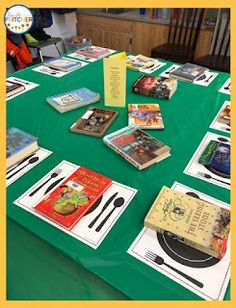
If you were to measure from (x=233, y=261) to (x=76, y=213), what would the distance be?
40 centimetres

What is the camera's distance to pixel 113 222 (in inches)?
25.8

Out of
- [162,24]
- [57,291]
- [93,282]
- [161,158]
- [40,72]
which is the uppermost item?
[162,24]

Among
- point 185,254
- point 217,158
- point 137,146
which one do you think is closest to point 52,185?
point 137,146

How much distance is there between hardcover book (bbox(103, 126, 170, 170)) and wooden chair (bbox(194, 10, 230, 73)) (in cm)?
152

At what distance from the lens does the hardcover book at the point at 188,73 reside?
4.65ft

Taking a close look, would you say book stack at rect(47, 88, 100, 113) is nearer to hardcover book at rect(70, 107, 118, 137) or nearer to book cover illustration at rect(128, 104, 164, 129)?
hardcover book at rect(70, 107, 118, 137)

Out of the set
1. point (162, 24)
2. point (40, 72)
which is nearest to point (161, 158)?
point (40, 72)

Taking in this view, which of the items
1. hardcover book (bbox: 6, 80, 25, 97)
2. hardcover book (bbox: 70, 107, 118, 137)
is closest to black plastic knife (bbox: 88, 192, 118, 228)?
hardcover book (bbox: 70, 107, 118, 137)

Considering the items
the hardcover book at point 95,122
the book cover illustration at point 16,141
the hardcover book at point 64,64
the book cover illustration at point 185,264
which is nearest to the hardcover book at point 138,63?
the hardcover book at point 64,64

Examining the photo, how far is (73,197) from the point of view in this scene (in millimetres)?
702

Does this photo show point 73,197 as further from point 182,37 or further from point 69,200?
point 182,37

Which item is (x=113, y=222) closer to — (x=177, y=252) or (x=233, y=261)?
(x=177, y=252)

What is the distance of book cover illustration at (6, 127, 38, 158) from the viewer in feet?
2.73

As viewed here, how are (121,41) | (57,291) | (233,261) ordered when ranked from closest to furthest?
(233,261)
(57,291)
(121,41)
